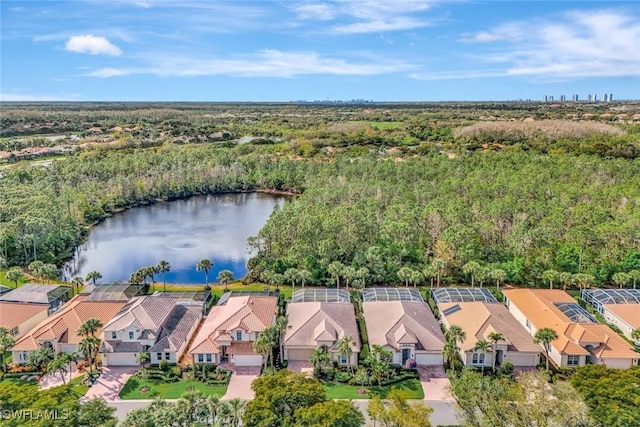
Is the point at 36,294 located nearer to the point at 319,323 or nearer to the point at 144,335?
the point at 144,335

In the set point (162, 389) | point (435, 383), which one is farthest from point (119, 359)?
point (435, 383)

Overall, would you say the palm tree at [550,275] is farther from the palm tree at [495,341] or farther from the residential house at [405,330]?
the palm tree at [495,341]

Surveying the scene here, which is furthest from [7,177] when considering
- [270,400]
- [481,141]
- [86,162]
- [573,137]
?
[573,137]

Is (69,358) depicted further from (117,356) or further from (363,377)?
(363,377)

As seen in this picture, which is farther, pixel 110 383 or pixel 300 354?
pixel 300 354

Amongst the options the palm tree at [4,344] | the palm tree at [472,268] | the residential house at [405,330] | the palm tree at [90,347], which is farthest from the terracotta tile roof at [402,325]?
the palm tree at [4,344]

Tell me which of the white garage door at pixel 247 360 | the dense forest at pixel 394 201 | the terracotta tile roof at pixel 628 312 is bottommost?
the white garage door at pixel 247 360
